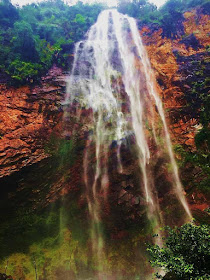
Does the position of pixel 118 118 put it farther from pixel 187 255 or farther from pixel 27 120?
pixel 187 255

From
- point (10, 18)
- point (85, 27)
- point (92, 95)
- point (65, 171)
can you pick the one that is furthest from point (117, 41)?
point (65, 171)

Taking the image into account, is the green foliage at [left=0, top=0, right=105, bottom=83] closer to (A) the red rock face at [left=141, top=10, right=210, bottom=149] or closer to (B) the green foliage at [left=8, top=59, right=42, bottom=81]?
(B) the green foliage at [left=8, top=59, right=42, bottom=81]

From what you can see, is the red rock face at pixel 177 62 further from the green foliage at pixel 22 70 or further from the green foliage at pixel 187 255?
the green foliage at pixel 22 70

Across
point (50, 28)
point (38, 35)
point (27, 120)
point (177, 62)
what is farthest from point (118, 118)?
point (50, 28)

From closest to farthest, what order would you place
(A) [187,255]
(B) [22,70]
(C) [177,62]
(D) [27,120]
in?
(A) [187,255], (D) [27,120], (B) [22,70], (C) [177,62]

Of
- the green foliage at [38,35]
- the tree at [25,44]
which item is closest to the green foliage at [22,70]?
the green foliage at [38,35]

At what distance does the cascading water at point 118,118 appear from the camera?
10.5m

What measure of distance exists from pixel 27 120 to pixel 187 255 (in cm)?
911

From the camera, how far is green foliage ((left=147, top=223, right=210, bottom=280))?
4695 millimetres

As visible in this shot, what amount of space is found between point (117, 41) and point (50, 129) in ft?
37.5

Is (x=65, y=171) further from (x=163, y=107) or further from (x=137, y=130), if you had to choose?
(x=163, y=107)

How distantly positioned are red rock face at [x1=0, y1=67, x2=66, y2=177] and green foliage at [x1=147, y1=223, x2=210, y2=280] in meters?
6.90

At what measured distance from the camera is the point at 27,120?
35.3 feet

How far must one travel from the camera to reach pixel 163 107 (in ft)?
42.4
